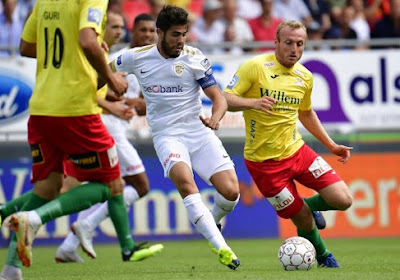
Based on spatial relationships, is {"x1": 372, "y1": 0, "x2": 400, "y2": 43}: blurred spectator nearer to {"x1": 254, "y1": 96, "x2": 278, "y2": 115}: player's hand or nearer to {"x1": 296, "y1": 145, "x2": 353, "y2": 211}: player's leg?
{"x1": 296, "y1": 145, "x2": 353, "y2": 211}: player's leg

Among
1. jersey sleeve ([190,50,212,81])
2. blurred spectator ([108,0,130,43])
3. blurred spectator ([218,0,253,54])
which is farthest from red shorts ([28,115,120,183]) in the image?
blurred spectator ([218,0,253,54])

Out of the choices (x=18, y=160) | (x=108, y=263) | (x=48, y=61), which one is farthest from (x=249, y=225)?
(x=48, y=61)

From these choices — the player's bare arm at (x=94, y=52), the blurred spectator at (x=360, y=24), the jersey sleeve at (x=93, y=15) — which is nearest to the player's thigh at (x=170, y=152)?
the player's bare arm at (x=94, y=52)

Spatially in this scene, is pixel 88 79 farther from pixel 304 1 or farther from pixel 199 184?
pixel 304 1

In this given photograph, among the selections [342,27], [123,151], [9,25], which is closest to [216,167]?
[123,151]

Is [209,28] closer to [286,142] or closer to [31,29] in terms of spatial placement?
→ [286,142]

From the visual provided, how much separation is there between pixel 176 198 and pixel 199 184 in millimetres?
407

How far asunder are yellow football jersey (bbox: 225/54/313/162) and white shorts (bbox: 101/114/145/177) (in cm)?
245

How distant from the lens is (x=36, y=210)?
727cm

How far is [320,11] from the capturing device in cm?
1762

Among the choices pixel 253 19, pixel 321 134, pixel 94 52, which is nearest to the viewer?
pixel 94 52

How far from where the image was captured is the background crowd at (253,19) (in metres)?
14.9

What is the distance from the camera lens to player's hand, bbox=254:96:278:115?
8289 mm

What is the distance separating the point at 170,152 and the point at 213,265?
4.91ft
